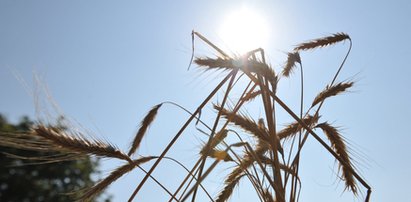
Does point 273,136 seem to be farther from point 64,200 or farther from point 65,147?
point 64,200

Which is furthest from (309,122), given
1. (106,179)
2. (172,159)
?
(106,179)

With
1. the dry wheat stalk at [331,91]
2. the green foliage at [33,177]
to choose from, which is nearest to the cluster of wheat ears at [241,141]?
the dry wheat stalk at [331,91]

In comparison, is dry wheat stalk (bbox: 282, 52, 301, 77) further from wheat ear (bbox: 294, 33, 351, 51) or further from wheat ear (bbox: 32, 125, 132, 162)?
wheat ear (bbox: 32, 125, 132, 162)

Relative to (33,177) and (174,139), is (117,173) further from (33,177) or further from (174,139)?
(33,177)

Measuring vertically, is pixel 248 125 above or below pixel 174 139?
above

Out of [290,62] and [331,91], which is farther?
[290,62]

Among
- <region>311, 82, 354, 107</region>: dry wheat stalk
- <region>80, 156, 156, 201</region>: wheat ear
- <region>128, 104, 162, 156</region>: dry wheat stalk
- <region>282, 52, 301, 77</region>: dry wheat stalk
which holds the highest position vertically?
<region>282, 52, 301, 77</region>: dry wheat stalk

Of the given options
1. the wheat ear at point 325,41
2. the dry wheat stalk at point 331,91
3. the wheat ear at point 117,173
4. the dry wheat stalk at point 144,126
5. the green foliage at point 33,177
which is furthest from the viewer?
the green foliage at point 33,177

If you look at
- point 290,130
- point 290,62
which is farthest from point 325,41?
point 290,130

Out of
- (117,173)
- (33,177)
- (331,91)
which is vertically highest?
(331,91)

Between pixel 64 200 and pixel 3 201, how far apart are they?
2617 mm

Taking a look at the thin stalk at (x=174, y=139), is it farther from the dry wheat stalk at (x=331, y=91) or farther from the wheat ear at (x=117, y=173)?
the dry wheat stalk at (x=331, y=91)

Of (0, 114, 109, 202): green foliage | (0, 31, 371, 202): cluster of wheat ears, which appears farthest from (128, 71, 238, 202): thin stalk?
(0, 114, 109, 202): green foliage

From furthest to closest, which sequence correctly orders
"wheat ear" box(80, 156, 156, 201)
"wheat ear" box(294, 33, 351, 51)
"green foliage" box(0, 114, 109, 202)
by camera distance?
"green foliage" box(0, 114, 109, 202) < "wheat ear" box(294, 33, 351, 51) < "wheat ear" box(80, 156, 156, 201)
